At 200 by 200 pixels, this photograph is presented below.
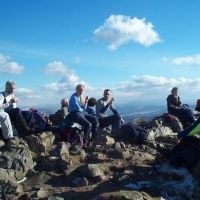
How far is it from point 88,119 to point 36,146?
243 cm

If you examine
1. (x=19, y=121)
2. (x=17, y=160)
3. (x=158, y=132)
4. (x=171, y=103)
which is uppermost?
(x=171, y=103)

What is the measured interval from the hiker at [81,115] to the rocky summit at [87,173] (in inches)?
29.0

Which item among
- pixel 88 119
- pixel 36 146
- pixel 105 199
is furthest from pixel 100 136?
pixel 105 199

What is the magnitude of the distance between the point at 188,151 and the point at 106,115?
6404mm

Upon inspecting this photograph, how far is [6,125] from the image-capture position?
47.5 feet

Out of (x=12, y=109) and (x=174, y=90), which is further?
(x=174, y=90)

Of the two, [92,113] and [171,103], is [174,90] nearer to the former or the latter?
[171,103]

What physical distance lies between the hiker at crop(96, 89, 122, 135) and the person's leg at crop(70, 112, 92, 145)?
2.11 m

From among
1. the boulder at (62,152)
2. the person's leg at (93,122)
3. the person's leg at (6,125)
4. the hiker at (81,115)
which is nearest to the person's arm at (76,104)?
the hiker at (81,115)

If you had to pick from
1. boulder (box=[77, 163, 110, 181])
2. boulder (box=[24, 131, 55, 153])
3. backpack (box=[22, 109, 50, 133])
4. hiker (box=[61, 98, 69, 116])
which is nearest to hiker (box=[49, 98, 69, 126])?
hiker (box=[61, 98, 69, 116])

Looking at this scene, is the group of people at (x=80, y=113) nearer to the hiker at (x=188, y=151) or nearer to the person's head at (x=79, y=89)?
the person's head at (x=79, y=89)

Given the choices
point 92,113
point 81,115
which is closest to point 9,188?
point 81,115

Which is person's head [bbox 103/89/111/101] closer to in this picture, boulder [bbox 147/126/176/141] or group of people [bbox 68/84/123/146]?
group of people [bbox 68/84/123/146]

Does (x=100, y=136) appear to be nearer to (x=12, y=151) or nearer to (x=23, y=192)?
(x=12, y=151)
